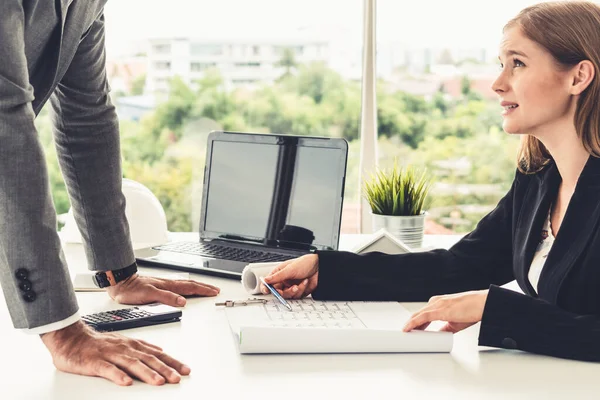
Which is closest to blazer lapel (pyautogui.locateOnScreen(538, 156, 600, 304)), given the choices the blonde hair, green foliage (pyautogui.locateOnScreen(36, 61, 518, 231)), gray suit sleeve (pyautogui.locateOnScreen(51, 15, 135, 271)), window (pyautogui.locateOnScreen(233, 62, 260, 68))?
the blonde hair

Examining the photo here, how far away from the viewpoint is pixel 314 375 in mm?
1076

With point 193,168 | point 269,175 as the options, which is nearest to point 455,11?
point 193,168

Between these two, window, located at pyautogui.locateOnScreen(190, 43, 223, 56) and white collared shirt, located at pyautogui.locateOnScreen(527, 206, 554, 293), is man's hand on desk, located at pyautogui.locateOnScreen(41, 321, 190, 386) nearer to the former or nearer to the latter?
white collared shirt, located at pyautogui.locateOnScreen(527, 206, 554, 293)

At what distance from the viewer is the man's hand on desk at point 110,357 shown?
3.42 feet

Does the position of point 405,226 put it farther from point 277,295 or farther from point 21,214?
point 21,214

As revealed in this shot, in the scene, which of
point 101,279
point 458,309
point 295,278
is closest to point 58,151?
point 101,279

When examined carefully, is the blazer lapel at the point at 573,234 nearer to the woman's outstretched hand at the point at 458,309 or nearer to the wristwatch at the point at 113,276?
the woman's outstretched hand at the point at 458,309

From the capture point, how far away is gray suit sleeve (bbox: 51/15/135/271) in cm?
151

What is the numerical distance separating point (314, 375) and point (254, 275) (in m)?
0.46

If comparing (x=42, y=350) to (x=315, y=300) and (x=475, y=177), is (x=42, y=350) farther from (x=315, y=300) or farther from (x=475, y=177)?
(x=475, y=177)

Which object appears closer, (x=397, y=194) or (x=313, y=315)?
(x=313, y=315)

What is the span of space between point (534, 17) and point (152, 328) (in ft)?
3.02

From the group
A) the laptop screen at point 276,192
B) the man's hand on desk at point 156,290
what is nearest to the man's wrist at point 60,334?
the man's hand on desk at point 156,290

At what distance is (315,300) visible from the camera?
1465 mm
